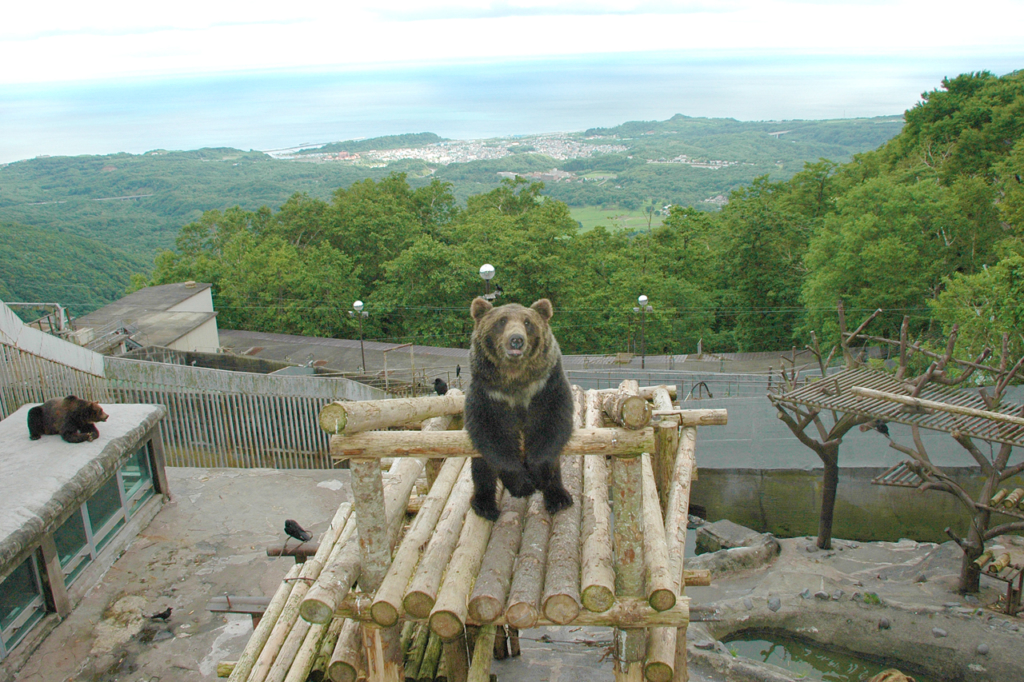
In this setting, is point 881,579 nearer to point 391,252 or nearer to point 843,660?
point 843,660

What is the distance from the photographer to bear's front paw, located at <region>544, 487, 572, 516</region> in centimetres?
508

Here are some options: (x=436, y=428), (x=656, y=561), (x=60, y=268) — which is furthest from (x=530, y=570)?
(x=60, y=268)

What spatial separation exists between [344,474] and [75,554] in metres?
4.79

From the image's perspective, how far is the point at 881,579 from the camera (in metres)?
13.3

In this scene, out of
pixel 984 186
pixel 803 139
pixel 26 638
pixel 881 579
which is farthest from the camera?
pixel 803 139

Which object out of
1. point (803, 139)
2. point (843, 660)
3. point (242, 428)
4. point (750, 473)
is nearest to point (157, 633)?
point (242, 428)

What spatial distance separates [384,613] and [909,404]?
414 inches

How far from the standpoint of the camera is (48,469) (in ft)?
29.3

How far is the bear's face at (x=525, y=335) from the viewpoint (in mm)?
4648

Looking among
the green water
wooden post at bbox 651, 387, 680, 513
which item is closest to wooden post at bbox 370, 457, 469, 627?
wooden post at bbox 651, 387, 680, 513

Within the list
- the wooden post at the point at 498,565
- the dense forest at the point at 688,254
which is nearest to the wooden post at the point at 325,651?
the wooden post at the point at 498,565

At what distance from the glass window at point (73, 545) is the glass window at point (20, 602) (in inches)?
17.0

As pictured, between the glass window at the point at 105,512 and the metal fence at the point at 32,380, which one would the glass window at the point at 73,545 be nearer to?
the glass window at the point at 105,512

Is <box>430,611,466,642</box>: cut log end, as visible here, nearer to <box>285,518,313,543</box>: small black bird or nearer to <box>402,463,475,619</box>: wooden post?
<box>402,463,475,619</box>: wooden post
